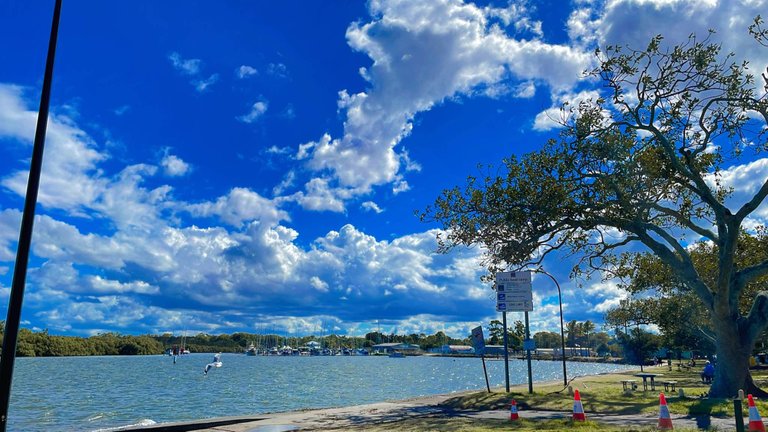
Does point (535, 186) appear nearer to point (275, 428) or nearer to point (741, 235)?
point (275, 428)

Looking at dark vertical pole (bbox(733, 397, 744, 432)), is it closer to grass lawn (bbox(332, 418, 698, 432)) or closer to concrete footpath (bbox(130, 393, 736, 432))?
grass lawn (bbox(332, 418, 698, 432))

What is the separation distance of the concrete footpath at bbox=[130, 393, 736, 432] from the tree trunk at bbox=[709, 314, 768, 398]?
604 centimetres

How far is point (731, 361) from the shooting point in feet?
67.8

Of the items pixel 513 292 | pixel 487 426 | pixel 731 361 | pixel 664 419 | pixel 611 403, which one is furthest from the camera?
pixel 513 292

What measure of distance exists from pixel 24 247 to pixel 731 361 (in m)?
23.2

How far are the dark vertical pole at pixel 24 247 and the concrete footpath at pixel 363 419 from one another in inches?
378

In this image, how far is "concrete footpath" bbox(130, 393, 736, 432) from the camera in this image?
49.9ft

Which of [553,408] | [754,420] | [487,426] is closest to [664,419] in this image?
[754,420]

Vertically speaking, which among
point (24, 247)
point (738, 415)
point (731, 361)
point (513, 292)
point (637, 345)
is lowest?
point (637, 345)

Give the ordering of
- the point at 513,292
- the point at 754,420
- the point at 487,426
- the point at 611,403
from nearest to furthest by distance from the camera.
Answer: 1. the point at 754,420
2. the point at 487,426
3. the point at 611,403
4. the point at 513,292

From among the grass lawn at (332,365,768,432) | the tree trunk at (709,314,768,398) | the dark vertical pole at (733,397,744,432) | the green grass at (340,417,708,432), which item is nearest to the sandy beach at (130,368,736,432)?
the grass lawn at (332,365,768,432)

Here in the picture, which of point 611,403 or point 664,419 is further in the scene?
point 611,403

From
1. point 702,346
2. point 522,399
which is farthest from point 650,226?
point 702,346

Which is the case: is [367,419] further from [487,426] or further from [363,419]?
[487,426]
